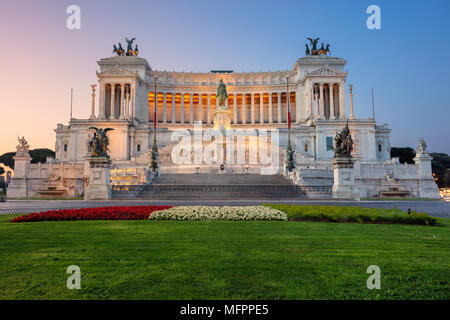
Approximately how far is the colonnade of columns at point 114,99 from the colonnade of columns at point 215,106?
9.92 m

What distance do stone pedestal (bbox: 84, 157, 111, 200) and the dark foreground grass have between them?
757 inches

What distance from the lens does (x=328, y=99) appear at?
83.2 metres

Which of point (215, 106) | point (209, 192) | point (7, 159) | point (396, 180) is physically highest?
point (215, 106)

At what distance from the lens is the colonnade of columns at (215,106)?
87250 mm

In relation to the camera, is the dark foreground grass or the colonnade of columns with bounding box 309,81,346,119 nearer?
the dark foreground grass

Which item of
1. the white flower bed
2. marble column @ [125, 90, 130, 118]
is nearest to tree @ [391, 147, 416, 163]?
marble column @ [125, 90, 130, 118]

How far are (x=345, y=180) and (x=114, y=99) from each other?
217 feet

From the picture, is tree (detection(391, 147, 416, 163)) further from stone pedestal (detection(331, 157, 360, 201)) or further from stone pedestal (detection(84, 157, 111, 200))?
stone pedestal (detection(84, 157, 111, 200))

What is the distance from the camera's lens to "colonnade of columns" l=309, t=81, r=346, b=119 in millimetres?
77500

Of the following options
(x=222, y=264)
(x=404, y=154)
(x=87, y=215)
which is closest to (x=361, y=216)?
(x=222, y=264)

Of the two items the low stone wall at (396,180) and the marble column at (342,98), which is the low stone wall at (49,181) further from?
the marble column at (342,98)

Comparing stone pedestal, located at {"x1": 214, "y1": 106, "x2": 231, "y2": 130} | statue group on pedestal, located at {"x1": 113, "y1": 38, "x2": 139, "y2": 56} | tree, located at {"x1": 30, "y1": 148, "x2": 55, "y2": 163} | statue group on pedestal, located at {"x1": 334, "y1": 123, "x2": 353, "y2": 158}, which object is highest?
statue group on pedestal, located at {"x1": 113, "y1": 38, "x2": 139, "y2": 56}

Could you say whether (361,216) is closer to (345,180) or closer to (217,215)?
(217,215)

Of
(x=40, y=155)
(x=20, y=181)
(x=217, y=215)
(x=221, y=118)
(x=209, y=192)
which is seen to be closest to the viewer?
(x=217, y=215)
